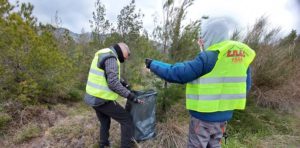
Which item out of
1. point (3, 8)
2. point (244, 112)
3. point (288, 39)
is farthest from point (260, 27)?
point (3, 8)

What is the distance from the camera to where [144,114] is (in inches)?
155

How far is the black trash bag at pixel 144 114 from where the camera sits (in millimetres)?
3844

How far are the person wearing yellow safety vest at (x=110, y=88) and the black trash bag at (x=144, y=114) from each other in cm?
19

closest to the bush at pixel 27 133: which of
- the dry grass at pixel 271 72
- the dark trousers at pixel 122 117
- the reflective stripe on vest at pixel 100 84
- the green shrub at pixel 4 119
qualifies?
the green shrub at pixel 4 119

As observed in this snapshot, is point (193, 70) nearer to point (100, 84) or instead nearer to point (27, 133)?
point (100, 84)

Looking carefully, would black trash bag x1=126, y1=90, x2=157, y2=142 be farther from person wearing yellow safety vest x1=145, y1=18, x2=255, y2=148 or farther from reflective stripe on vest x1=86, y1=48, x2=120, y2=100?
person wearing yellow safety vest x1=145, y1=18, x2=255, y2=148

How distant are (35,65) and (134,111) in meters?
3.04

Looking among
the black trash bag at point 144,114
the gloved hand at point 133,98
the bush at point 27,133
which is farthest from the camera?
the bush at point 27,133

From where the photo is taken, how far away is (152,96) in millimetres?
3932

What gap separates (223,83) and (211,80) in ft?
0.43

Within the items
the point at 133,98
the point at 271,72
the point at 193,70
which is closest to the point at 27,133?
the point at 133,98

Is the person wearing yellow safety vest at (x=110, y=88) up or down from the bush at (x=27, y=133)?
up

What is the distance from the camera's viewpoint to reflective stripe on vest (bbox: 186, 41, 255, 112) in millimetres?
2482

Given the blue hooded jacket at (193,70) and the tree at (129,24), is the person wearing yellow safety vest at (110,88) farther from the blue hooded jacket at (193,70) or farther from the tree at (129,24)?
the tree at (129,24)
